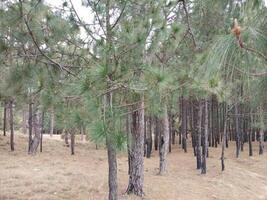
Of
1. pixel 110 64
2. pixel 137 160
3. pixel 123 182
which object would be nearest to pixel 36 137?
pixel 123 182

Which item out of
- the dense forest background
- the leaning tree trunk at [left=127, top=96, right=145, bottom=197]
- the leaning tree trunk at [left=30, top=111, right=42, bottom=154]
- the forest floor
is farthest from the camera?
the leaning tree trunk at [left=30, top=111, right=42, bottom=154]

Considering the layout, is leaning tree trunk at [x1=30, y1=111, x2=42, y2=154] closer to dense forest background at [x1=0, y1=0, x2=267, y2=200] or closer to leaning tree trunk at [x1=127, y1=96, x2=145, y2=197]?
leaning tree trunk at [x1=127, y1=96, x2=145, y2=197]

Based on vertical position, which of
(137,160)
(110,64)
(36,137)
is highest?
(110,64)

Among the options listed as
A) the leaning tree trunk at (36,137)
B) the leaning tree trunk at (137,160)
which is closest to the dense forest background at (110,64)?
the leaning tree trunk at (137,160)

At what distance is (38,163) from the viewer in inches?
554

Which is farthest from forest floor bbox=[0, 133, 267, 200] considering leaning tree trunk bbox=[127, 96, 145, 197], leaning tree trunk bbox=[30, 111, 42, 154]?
leaning tree trunk bbox=[30, 111, 42, 154]

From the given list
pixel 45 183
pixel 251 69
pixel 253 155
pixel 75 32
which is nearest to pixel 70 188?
pixel 45 183

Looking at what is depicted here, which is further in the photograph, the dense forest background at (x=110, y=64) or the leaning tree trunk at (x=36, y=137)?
the leaning tree trunk at (x=36, y=137)

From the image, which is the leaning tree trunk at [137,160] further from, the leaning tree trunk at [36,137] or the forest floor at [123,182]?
the leaning tree trunk at [36,137]

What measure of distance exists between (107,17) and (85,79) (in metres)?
2.57

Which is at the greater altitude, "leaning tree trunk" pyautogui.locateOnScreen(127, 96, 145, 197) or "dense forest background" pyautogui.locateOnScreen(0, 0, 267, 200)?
"dense forest background" pyautogui.locateOnScreen(0, 0, 267, 200)

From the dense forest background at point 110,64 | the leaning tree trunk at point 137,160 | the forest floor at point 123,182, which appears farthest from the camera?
the leaning tree trunk at point 137,160

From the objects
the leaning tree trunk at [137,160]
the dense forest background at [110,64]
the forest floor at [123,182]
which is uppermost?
the dense forest background at [110,64]

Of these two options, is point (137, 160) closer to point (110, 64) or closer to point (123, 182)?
point (123, 182)
